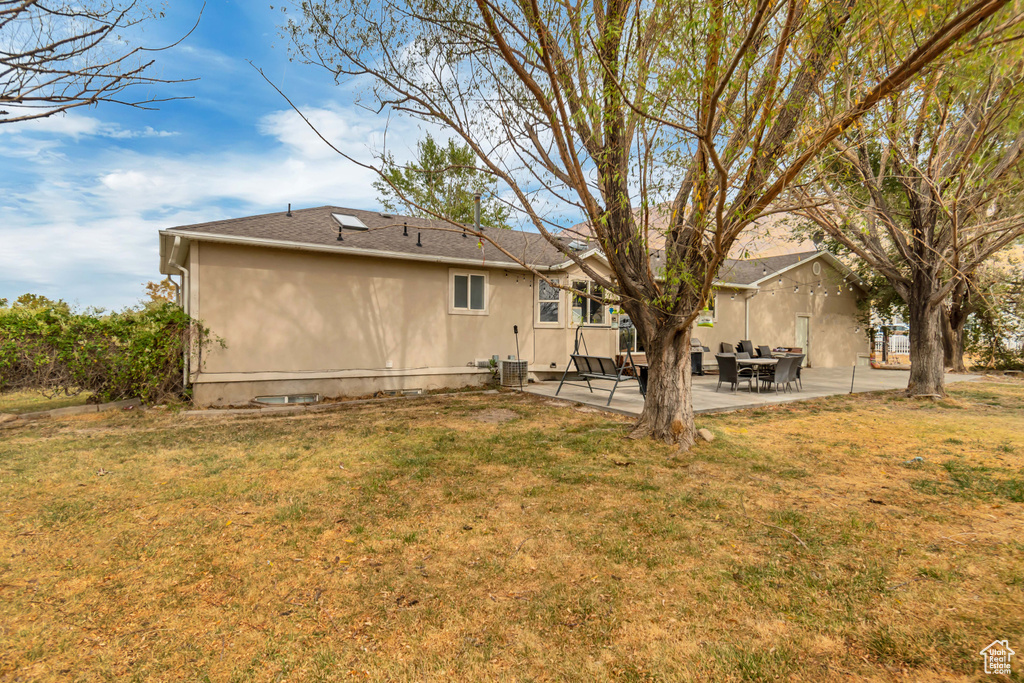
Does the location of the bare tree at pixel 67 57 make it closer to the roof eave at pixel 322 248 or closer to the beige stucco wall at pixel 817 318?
the roof eave at pixel 322 248

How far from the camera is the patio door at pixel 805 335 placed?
63.6 feet

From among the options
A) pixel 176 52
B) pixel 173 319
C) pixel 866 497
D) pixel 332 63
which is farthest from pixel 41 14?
pixel 866 497

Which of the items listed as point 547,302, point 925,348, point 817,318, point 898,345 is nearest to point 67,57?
point 547,302

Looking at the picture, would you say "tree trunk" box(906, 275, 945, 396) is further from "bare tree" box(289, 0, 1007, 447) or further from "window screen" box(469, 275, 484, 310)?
"window screen" box(469, 275, 484, 310)

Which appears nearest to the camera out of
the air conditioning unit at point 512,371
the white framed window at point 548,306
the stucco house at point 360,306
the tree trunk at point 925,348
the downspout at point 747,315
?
the stucco house at point 360,306

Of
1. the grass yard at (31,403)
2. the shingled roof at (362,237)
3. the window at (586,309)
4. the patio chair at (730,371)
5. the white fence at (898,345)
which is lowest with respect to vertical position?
the grass yard at (31,403)

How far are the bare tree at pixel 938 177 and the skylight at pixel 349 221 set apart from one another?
9.08 meters

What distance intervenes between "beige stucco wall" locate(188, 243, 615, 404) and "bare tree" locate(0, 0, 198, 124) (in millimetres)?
6105

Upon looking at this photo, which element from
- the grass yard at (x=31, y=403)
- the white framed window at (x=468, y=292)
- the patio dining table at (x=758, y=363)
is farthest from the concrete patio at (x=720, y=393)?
the grass yard at (x=31, y=403)

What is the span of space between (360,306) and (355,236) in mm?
1609

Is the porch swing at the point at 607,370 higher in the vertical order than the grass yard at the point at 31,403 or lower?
higher

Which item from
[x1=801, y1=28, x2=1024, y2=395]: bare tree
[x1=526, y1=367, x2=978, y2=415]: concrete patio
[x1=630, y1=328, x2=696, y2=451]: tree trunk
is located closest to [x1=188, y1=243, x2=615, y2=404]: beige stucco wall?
[x1=526, y1=367, x2=978, y2=415]: concrete patio

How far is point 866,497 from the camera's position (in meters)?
4.54

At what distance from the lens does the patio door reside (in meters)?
19.4
